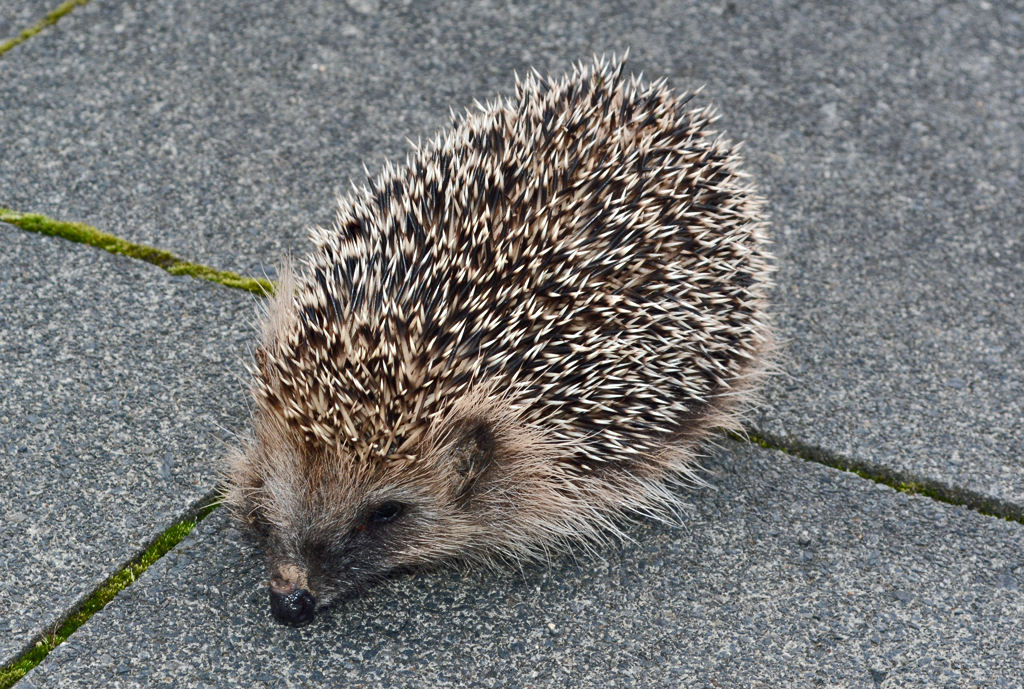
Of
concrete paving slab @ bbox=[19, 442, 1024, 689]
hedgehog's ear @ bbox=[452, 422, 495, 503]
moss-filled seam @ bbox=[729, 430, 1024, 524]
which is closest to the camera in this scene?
concrete paving slab @ bbox=[19, 442, 1024, 689]

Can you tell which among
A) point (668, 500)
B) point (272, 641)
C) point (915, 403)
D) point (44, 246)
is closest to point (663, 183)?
point (668, 500)

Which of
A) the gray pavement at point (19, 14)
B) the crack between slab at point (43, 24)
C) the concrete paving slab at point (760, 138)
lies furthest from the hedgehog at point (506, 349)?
the gray pavement at point (19, 14)

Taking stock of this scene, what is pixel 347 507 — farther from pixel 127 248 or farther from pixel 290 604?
pixel 127 248

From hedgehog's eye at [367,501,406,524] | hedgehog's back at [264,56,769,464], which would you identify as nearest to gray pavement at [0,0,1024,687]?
hedgehog's eye at [367,501,406,524]

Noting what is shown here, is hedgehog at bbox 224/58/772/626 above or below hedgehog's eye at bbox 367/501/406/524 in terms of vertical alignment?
above

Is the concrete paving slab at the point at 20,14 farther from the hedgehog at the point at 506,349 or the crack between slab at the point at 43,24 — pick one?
the hedgehog at the point at 506,349

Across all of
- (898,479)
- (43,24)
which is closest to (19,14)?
(43,24)

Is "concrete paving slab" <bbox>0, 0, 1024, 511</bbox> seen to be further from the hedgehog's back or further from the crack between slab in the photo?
the hedgehog's back

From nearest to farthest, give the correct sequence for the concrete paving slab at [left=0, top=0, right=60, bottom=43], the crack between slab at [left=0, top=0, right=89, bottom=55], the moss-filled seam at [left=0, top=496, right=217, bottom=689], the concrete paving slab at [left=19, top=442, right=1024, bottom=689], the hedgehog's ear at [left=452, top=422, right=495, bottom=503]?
1. the moss-filled seam at [left=0, top=496, right=217, bottom=689]
2. the concrete paving slab at [left=19, top=442, right=1024, bottom=689]
3. the hedgehog's ear at [left=452, top=422, right=495, bottom=503]
4. the crack between slab at [left=0, top=0, right=89, bottom=55]
5. the concrete paving slab at [left=0, top=0, right=60, bottom=43]
